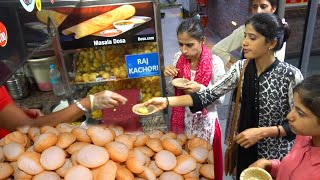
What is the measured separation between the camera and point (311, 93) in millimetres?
1356

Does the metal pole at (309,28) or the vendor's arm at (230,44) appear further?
the metal pole at (309,28)

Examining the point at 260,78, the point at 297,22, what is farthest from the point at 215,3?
the point at 260,78

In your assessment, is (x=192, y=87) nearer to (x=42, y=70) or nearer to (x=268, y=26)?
(x=268, y=26)

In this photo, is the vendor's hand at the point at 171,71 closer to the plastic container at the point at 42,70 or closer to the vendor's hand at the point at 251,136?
the vendor's hand at the point at 251,136

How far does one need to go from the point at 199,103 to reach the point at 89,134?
3.68 feet

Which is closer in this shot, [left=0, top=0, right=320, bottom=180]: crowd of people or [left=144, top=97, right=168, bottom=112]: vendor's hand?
[left=0, top=0, right=320, bottom=180]: crowd of people

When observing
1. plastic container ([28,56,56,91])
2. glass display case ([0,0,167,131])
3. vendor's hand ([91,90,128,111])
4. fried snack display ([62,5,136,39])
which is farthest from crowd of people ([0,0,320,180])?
plastic container ([28,56,56,91])

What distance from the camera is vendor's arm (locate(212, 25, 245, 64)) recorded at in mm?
2958

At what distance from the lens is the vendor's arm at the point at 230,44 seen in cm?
296

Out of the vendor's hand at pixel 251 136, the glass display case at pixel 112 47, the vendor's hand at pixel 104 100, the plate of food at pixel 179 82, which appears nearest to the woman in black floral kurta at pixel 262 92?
the vendor's hand at pixel 251 136

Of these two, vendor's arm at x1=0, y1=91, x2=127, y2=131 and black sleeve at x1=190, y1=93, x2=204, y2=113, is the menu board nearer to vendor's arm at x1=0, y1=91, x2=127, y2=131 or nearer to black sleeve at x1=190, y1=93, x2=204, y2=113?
black sleeve at x1=190, y1=93, x2=204, y2=113

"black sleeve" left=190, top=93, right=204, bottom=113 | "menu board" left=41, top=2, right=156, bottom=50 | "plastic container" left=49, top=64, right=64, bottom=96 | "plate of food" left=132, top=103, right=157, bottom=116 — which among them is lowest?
"plastic container" left=49, top=64, right=64, bottom=96

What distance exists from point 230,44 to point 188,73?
809 millimetres

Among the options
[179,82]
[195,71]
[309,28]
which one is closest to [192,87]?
[179,82]
